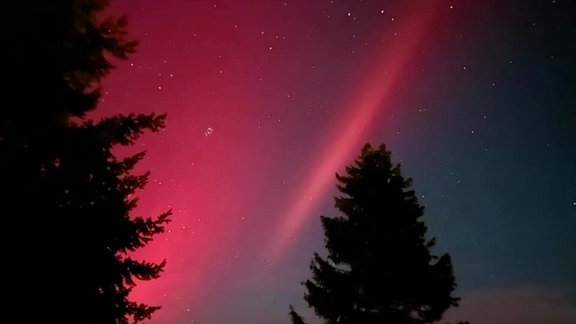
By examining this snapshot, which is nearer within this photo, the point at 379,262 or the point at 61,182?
the point at 61,182

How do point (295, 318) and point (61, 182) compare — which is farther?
point (295, 318)

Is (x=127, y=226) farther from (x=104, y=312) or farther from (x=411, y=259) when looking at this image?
(x=411, y=259)

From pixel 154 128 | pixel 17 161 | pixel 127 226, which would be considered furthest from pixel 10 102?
pixel 127 226

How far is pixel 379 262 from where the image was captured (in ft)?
41.0

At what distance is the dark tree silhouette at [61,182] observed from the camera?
6.20 meters

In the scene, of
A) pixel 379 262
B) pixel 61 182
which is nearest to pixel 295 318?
pixel 379 262

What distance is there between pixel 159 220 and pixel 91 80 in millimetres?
3375

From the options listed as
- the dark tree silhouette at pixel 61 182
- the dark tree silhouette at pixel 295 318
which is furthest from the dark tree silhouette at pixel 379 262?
the dark tree silhouette at pixel 61 182

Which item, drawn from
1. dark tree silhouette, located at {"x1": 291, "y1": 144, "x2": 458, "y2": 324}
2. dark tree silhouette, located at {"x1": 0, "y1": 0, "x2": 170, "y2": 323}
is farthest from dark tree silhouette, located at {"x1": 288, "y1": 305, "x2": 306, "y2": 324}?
dark tree silhouette, located at {"x1": 0, "y1": 0, "x2": 170, "y2": 323}

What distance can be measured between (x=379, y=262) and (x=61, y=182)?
9023 millimetres

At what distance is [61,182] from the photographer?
22.3ft

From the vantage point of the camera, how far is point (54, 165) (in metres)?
7.12

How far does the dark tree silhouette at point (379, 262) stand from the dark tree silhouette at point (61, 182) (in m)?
6.94

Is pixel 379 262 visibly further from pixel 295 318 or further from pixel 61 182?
pixel 61 182
